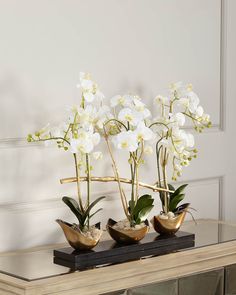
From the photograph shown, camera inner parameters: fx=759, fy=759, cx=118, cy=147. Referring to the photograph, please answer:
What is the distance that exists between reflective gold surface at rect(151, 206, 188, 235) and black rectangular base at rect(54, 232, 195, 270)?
0.06 feet

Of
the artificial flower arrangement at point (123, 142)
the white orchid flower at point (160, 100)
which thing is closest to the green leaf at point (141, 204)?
the artificial flower arrangement at point (123, 142)

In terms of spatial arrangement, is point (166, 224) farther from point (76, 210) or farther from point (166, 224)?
point (76, 210)

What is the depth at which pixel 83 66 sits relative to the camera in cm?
215

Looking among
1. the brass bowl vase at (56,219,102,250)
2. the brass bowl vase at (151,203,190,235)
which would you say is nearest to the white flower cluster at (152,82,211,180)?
the brass bowl vase at (151,203,190,235)

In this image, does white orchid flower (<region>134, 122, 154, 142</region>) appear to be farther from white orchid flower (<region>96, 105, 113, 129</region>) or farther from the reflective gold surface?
the reflective gold surface

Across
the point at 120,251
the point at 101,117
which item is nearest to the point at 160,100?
the point at 101,117

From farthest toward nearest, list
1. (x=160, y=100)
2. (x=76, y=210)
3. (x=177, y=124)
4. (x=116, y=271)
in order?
1. (x=160, y=100)
2. (x=177, y=124)
3. (x=76, y=210)
4. (x=116, y=271)

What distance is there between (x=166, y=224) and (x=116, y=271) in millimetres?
321

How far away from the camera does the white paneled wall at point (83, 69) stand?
200cm

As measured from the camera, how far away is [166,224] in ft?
6.67

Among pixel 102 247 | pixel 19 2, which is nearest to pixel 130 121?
pixel 102 247

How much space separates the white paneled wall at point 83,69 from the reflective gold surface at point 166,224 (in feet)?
0.78

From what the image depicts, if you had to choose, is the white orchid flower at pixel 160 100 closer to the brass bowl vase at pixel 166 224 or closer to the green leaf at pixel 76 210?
the brass bowl vase at pixel 166 224

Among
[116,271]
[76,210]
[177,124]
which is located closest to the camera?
[116,271]
